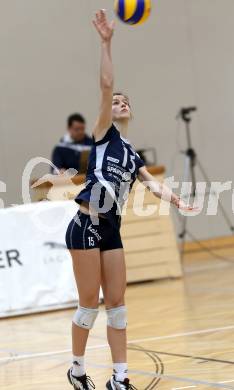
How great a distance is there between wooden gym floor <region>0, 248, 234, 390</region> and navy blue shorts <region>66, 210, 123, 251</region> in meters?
1.00

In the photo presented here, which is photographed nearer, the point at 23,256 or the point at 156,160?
the point at 23,256

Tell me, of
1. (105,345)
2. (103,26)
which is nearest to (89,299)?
(103,26)

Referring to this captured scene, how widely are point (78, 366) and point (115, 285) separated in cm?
60

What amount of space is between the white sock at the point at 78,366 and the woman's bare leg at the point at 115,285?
0.22 m

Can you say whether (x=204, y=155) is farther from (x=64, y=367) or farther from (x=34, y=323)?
(x=64, y=367)

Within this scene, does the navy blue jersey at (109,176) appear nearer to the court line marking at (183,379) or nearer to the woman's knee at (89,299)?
the woman's knee at (89,299)

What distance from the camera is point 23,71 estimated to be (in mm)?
13633

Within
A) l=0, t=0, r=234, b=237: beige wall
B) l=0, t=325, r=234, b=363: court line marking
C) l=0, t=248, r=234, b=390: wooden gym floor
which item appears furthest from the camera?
l=0, t=0, r=234, b=237: beige wall

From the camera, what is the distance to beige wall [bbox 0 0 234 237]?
1361 cm

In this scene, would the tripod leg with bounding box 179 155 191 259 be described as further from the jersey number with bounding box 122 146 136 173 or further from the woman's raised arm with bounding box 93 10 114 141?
the woman's raised arm with bounding box 93 10 114 141

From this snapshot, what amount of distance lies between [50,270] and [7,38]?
19.4 ft

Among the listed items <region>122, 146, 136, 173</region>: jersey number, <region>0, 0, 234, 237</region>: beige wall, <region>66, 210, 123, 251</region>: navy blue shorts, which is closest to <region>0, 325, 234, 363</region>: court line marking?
<region>66, 210, 123, 251</region>: navy blue shorts

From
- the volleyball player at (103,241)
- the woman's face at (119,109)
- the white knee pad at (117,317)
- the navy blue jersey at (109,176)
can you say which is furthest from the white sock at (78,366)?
the woman's face at (119,109)

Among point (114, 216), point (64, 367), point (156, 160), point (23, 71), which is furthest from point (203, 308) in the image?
point (23, 71)
